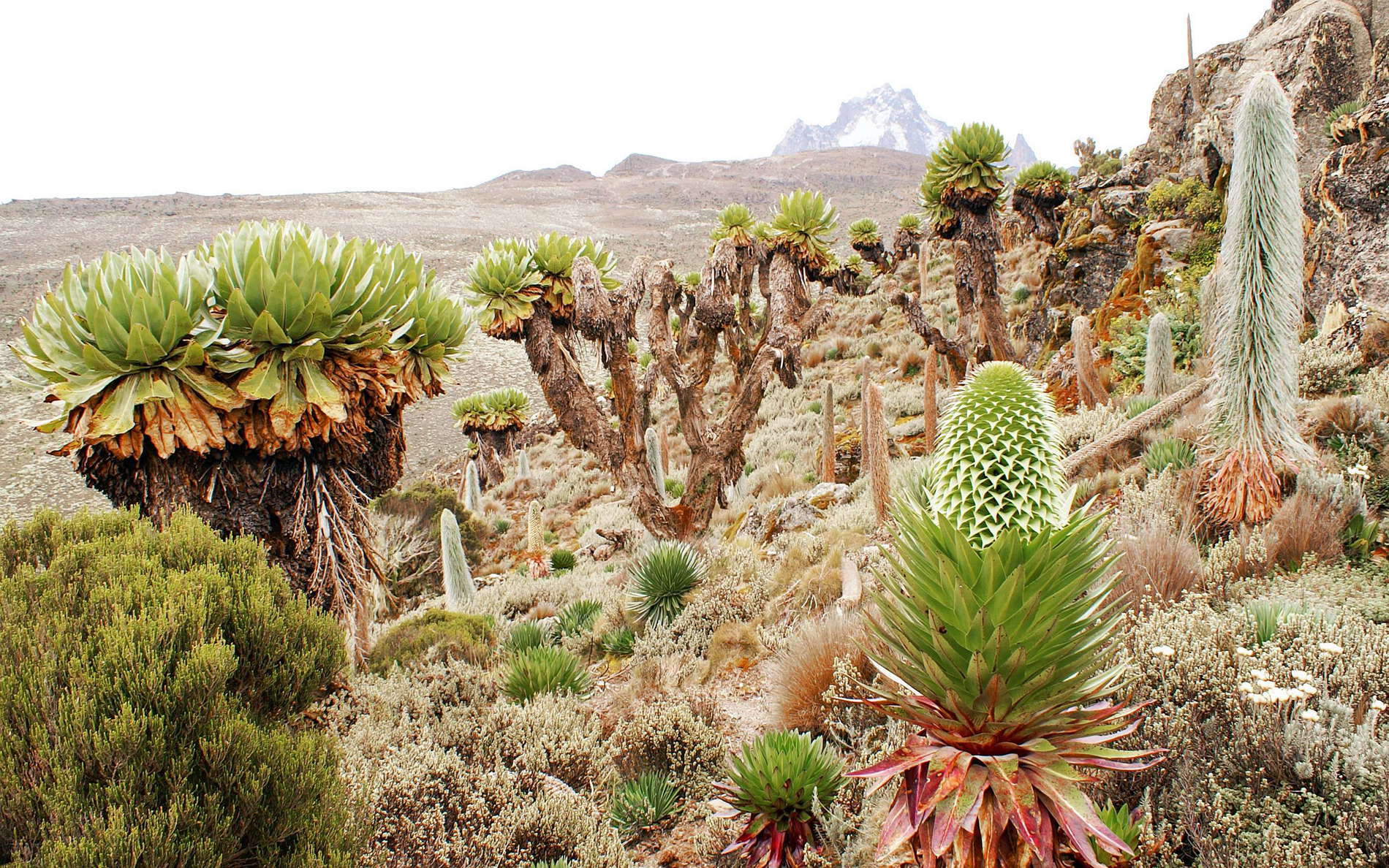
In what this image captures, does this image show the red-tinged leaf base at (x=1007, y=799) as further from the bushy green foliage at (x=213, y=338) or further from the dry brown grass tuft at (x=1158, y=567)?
the bushy green foliage at (x=213, y=338)

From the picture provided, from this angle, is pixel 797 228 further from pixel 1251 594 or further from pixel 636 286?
pixel 1251 594

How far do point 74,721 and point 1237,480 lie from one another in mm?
6286

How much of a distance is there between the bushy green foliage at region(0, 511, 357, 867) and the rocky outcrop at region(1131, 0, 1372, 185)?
14.4 meters

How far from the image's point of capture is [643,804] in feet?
12.6

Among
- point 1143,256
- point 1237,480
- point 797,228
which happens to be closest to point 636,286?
point 797,228

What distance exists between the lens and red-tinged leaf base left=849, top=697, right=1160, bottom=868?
1.58 metres

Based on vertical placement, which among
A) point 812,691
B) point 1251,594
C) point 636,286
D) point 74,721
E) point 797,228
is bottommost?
point 812,691

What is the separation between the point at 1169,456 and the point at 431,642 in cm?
667

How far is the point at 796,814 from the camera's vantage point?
3.17 m

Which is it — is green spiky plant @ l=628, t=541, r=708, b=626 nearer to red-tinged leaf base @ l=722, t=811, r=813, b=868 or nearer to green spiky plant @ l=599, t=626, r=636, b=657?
green spiky plant @ l=599, t=626, r=636, b=657

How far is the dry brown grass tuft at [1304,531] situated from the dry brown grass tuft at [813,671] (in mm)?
2675

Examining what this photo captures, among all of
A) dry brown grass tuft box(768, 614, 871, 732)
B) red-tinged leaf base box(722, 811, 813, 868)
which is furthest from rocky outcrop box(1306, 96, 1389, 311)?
red-tinged leaf base box(722, 811, 813, 868)

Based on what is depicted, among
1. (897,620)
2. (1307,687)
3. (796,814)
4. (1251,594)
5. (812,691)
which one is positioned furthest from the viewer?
(812,691)

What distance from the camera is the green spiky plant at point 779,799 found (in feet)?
10.2
